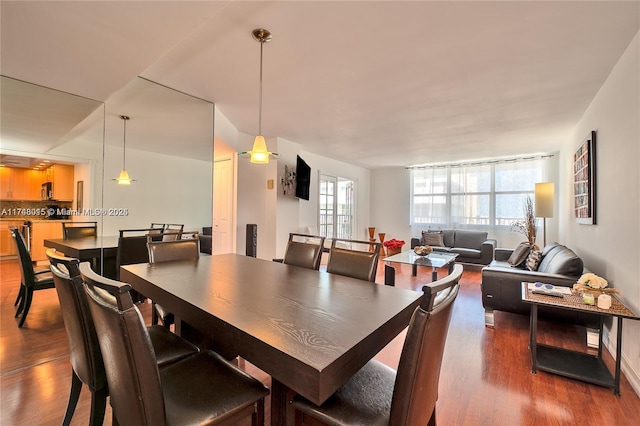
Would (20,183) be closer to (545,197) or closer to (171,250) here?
(171,250)

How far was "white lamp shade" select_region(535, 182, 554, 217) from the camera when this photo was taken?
179 inches

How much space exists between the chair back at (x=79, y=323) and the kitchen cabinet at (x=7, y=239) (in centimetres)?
179

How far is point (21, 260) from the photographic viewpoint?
257cm

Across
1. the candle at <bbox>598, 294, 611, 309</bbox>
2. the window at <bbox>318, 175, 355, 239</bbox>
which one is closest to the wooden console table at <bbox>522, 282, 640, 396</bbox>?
the candle at <bbox>598, 294, 611, 309</bbox>

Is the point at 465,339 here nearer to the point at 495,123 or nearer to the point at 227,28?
the point at 495,123

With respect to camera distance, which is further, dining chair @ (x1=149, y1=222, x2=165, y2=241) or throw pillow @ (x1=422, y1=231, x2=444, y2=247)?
throw pillow @ (x1=422, y1=231, x2=444, y2=247)

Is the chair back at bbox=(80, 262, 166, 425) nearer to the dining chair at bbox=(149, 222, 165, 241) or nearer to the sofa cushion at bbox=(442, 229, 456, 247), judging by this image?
the dining chair at bbox=(149, 222, 165, 241)

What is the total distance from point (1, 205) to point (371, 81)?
338 cm

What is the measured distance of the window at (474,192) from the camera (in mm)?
6082

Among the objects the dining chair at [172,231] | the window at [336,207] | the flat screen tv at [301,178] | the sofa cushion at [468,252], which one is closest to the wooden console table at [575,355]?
the dining chair at [172,231]

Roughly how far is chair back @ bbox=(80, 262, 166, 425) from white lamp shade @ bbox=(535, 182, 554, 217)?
5.56m

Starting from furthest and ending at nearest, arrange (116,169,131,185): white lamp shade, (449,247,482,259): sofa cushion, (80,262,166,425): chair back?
(449,247,482,259): sofa cushion < (116,169,131,185): white lamp shade < (80,262,166,425): chair back

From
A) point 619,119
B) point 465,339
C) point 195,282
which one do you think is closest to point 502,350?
point 465,339

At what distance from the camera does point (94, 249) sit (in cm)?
269
